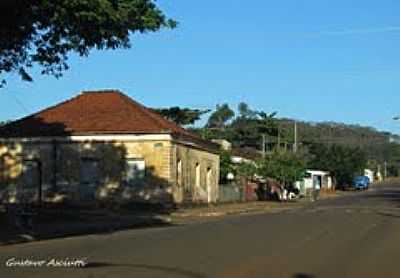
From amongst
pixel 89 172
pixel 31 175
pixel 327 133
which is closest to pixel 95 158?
pixel 89 172

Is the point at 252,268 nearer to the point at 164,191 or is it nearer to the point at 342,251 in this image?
the point at 342,251

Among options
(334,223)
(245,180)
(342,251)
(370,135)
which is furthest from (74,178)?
(370,135)

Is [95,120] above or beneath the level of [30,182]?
above

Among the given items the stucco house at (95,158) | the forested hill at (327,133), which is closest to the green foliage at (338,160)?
the forested hill at (327,133)

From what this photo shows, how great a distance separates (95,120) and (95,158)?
8.06 ft

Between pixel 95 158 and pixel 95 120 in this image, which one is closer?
pixel 95 158

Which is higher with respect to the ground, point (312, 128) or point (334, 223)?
point (312, 128)

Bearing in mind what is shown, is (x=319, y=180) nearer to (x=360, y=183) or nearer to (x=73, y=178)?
(x=360, y=183)

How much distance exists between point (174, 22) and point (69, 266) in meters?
10.2

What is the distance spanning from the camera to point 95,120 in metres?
49.3

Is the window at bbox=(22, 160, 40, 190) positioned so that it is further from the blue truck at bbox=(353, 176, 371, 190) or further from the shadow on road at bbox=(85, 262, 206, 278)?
the blue truck at bbox=(353, 176, 371, 190)

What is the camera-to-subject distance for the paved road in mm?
15398

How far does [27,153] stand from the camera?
48812mm

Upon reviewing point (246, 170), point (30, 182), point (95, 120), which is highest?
point (95, 120)
